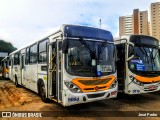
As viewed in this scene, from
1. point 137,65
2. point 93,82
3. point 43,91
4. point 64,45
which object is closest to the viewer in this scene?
point 64,45

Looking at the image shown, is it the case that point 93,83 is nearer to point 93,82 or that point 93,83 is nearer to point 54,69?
point 93,82

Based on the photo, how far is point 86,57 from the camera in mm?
7312

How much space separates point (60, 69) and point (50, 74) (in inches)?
40.0

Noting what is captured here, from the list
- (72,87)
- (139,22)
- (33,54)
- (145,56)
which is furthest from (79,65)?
(139,22)

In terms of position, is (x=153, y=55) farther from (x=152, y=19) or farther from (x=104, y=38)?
(x=152, y=19)

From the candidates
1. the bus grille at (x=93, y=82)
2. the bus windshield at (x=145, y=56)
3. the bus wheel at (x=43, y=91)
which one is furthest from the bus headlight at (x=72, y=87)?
the bus windshield at (x=145, y=56)

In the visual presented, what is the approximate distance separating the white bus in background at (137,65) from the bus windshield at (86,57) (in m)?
1.58

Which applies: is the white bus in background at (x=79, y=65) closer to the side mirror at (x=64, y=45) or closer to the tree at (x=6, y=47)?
the side mirror at (x=64, y=45)

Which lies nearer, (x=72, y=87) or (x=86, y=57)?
(x=72, y=87)

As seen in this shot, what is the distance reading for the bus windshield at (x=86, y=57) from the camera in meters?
7.08

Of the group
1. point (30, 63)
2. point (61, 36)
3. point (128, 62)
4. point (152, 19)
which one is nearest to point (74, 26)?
point (61, 36)

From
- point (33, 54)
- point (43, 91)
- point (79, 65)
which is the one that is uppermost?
point (33, 54)

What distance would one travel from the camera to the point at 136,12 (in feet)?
174

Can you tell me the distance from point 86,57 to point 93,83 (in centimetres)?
90
